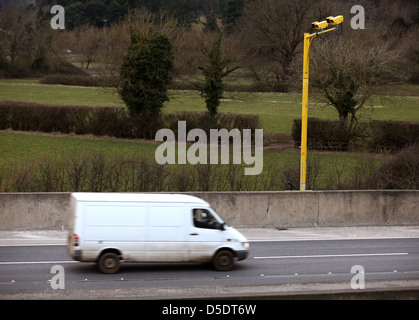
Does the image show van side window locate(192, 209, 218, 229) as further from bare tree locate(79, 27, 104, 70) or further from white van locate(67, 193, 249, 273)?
bare tree locate(79, 27, 104, 70)

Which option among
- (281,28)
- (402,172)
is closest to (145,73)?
(402,172)

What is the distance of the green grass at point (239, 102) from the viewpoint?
56906mm

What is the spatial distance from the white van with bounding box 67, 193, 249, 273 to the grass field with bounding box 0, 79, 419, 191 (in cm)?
1054

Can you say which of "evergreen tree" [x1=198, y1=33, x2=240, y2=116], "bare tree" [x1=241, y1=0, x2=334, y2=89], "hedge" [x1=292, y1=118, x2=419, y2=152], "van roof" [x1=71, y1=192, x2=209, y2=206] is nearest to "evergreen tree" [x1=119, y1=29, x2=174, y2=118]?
"evergreen tree" [x1=198, y1=33, x2=240, y2=116]

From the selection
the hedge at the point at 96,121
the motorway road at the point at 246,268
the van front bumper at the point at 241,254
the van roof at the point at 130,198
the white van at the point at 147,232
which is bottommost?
the motorway road at the point at 246,268

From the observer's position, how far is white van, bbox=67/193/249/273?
1363 cm

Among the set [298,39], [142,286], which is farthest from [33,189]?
[298,39]

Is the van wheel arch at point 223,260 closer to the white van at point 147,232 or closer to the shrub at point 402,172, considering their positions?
the white van at point 147,232

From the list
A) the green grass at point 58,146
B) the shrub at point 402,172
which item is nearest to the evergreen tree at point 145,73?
the green grass at point 58,146

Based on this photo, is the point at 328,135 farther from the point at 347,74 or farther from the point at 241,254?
the point at 241,254

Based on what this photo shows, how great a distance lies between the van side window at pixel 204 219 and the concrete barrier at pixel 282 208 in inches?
209

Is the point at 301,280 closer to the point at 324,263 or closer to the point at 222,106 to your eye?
the point at 324,263

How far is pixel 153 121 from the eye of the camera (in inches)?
1752

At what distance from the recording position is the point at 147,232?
1395 centimetres
